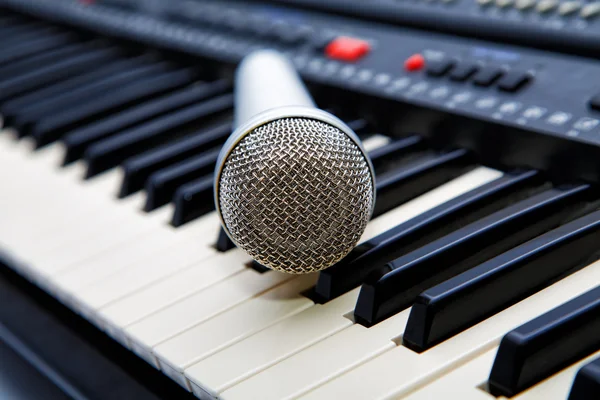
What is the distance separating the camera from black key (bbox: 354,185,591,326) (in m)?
0.84

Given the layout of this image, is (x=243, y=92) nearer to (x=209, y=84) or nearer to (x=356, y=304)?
(x=356, y=304)

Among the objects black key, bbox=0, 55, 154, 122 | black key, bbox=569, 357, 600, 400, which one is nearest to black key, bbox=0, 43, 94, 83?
black key, bbox=0, 55, 154, 122

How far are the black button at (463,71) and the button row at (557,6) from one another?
0.43 ft

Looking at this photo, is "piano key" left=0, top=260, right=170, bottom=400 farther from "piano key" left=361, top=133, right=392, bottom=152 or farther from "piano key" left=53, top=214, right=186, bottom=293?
"piano key" left=361, top=133, right=392, bottom=152

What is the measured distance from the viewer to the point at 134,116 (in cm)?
154

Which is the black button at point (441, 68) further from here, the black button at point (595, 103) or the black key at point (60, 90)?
the black key at point (60, 90)

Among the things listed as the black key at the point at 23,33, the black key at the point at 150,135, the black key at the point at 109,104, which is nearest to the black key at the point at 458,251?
the black key at the point at 150,135

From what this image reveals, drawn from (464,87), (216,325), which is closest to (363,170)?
(216,325)

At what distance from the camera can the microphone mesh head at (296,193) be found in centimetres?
78

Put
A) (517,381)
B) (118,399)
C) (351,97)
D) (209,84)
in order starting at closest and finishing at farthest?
(517,381)
(118,399)
(351,97)
(209,84)

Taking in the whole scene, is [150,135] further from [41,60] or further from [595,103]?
[595,103]

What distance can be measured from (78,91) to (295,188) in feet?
3.53

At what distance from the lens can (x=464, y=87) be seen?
1141 millimetres

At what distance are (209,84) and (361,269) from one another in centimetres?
83
